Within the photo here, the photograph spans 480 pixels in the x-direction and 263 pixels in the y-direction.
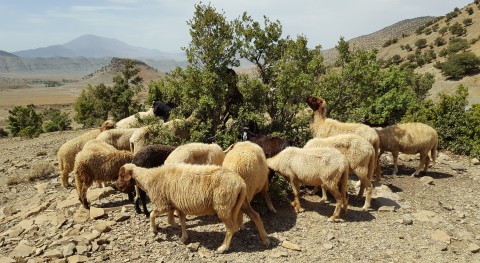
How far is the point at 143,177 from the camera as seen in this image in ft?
23.3

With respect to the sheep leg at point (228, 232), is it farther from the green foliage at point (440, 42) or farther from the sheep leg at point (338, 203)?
the green foliage at point (440, 42)

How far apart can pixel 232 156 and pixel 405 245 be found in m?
3.96

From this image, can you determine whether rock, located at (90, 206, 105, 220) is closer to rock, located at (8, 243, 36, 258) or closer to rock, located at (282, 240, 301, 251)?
rock, located at (8, 243, 36, 258)

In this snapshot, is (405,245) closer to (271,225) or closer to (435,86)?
(271,225)

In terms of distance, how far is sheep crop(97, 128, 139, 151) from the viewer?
11109mm

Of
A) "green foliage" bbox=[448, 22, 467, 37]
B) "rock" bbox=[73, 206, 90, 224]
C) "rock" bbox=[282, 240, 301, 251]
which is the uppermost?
"green foliage" bbox=[448, 22, 467, 37]

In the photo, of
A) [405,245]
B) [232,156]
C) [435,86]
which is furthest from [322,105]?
[435,86]

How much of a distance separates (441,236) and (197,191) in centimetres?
518

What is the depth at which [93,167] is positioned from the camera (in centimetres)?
859

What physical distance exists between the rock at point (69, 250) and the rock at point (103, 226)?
622 millimetres

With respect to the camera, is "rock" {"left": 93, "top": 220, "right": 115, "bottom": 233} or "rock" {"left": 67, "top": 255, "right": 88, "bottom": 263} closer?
"rock" {"left": 67, "top": 255, "right": 88, "bottom": 263}

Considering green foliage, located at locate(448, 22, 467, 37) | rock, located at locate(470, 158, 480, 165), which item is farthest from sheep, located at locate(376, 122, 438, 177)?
green foliage, located at locate(448, 22, 467, 37)

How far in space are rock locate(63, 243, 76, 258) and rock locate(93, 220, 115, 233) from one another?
2.04 ft

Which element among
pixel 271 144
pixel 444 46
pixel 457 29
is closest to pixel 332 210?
pixel 271 144
